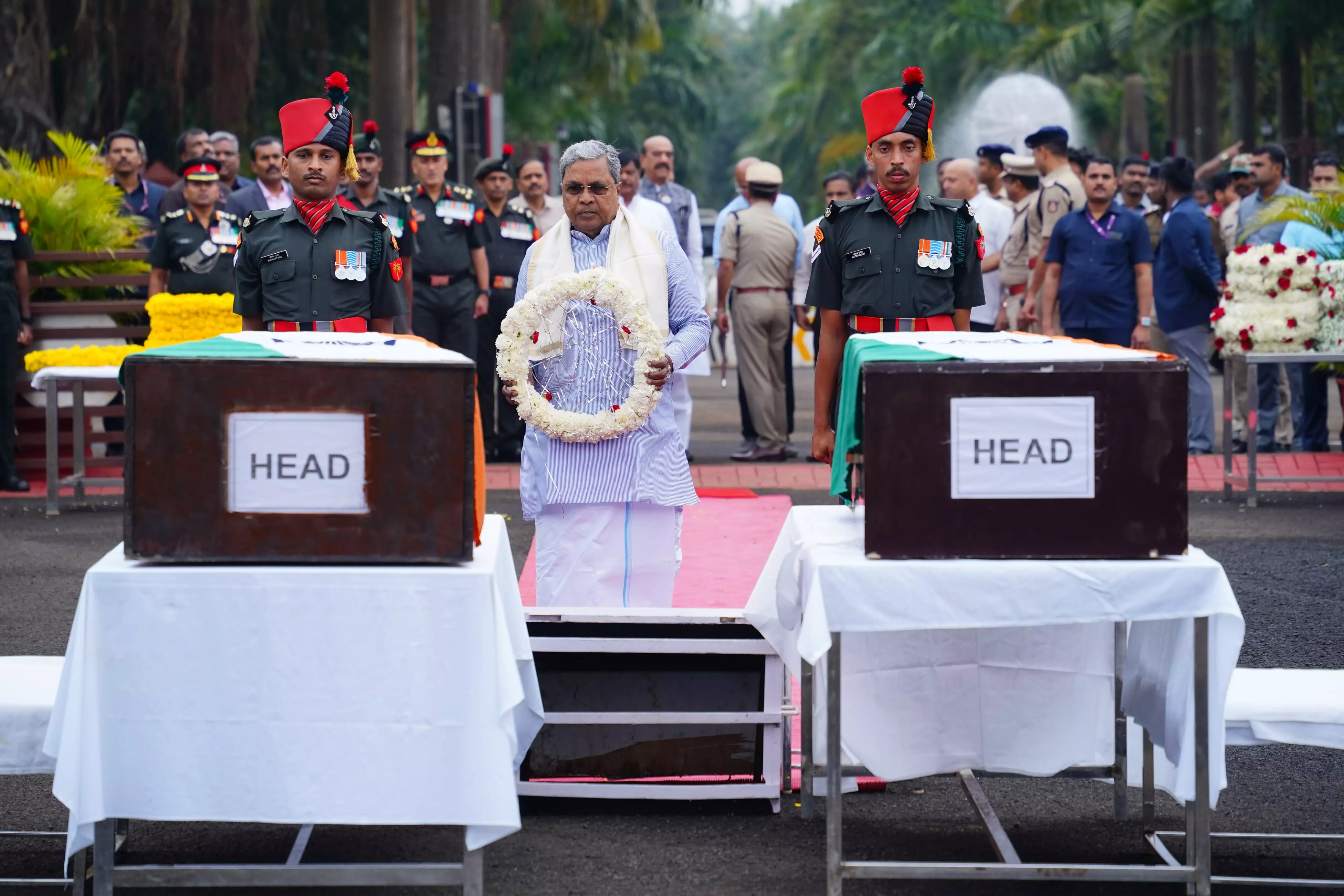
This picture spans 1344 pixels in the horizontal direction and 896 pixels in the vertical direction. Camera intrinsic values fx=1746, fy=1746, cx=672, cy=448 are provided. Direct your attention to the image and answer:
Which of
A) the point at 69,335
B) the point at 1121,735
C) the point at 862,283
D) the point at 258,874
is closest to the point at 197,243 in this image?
the point at 69,335

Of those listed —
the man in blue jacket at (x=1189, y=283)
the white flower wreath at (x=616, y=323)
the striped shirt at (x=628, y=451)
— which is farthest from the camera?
the man in blue jacket at (x=1189, y=283)

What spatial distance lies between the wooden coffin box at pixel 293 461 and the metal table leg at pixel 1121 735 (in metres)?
1.77

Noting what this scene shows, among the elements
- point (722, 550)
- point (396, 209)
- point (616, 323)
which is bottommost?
point (722, 550)

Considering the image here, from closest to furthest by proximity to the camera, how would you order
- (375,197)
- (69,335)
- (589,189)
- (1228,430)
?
(589,189), (1228,430), (375,197), (69,335)

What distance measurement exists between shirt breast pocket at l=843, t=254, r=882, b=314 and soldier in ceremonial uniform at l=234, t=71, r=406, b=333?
1660 mm

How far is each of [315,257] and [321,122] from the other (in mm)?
512

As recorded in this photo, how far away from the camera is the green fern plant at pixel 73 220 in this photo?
37.4 feet

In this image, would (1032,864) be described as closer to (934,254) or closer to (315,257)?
(934,254)

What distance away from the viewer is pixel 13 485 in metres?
10.9

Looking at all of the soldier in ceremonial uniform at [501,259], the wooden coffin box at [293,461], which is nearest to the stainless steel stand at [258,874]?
the wooden coffin box at [293,461]

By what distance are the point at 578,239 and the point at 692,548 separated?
3583mm

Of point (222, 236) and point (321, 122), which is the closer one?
point (321, 122)

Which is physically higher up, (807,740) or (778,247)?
(778,247)

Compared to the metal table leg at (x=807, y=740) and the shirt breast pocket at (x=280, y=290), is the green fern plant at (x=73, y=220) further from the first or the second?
the metal table leg at (x=807, y=740)
